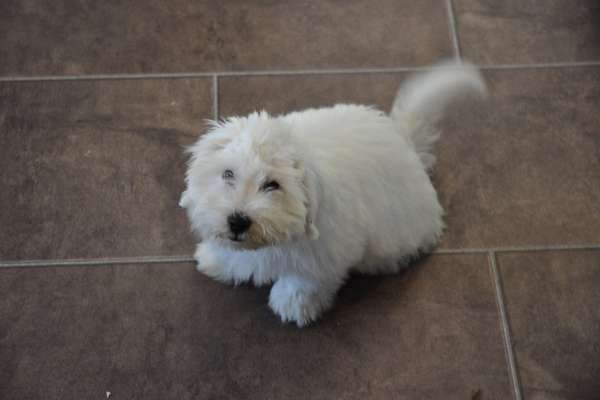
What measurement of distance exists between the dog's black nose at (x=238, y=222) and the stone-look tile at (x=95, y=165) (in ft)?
1.81

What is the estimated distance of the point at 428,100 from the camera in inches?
64.8

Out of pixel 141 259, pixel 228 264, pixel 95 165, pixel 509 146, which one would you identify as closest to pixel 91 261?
pixel 141 259

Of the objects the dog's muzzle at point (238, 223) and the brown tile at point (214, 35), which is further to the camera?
the brown tile at point (214, 35)

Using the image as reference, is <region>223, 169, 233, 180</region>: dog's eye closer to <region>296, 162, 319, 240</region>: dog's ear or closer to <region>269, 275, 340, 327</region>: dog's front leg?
<region>296, 162, 319, 240</region>: dog's ear

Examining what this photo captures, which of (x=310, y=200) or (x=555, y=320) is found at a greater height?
(x=310, y=200)

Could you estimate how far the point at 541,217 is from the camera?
1.85 m

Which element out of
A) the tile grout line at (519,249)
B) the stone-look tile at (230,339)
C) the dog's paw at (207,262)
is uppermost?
the tile grout line at (519,249)

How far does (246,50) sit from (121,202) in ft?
1.92

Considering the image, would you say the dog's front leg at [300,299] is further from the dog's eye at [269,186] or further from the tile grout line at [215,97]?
the tile grout line at [215,97]

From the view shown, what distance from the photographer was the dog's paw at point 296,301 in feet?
5.30

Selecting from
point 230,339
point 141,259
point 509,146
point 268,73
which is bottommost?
point 230,339

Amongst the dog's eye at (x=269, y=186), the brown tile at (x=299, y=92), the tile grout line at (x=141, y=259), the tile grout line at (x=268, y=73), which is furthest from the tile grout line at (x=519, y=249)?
the dog's eye at (x=269, y=186)

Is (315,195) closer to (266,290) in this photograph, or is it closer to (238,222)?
(238,222)

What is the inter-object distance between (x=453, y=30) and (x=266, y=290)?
98 cm
